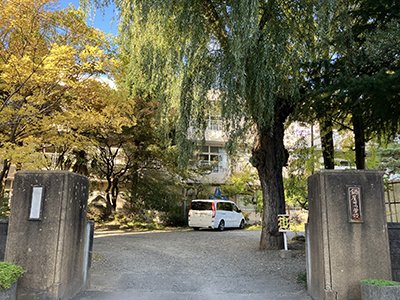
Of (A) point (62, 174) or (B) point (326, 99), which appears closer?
(A) point (62, 174)

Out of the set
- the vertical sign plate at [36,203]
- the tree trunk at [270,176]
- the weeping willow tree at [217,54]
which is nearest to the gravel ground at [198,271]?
the tree trunk at [270,176]

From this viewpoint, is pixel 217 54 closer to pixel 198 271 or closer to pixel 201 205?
pixel 198 271

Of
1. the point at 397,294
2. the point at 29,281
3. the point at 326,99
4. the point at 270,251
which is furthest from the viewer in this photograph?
the point at 270,251

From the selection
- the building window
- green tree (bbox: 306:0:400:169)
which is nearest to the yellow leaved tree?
green tree (bbox: 306:0:400:169)

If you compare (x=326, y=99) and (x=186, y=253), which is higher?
(x=326, y=99)

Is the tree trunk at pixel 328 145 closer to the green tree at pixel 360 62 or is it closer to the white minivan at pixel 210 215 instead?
the green tree at pixel 360 62

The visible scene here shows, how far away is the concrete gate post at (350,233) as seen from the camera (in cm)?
454

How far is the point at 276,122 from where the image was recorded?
1036 centimetres

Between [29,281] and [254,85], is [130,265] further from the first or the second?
[254,85]

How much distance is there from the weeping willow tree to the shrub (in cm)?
A: 448

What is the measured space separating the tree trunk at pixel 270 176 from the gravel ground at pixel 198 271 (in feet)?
2.41

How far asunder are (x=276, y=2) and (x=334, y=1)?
1454 mm

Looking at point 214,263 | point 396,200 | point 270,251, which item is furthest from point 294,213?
point 214,263

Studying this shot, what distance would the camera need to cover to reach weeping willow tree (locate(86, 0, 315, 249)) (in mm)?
7402
